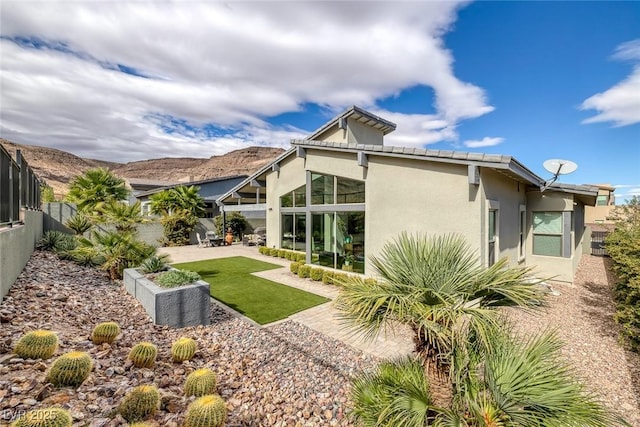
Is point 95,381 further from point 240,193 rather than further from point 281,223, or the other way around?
point 240,193

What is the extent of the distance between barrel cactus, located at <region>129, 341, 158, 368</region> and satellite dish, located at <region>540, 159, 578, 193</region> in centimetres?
1320

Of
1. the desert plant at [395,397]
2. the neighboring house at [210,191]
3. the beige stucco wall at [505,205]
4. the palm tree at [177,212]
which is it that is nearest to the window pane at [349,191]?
the beige stucco wall at [505,205]

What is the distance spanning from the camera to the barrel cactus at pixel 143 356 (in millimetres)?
4273

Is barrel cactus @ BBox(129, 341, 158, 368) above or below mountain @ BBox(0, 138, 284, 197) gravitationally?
below

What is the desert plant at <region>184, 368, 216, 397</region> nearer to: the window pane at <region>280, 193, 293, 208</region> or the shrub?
the shrub

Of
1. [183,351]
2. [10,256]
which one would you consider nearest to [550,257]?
[183,351]

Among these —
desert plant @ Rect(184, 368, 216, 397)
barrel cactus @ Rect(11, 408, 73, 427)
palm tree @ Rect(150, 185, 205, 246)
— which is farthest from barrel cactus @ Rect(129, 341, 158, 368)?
palm tree @ Rect(150, 185, 205, 246)

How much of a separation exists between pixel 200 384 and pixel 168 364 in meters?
1.16

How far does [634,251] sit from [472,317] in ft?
27.8

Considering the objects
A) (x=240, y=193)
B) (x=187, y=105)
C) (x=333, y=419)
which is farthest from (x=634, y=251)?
(x=187, y=105)

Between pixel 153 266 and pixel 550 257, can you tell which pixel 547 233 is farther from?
pixel 153 266

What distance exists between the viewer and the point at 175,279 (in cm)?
706

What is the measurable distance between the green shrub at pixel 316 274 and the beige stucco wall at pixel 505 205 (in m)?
6.50

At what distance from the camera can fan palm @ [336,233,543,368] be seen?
2.91m
